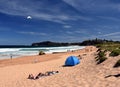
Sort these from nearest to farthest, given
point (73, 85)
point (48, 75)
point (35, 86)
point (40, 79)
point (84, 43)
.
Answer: point (73, 85) → point (35, 86) → point (40, 79) → point (48, 75) → point (84, 43)

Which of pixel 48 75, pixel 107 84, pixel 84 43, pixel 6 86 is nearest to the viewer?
pixel 107 84

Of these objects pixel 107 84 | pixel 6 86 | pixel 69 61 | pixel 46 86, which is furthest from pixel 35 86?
pixel 69 61

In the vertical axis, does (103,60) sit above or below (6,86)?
above

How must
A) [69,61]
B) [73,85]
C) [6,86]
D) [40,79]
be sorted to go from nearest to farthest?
[73,85] < [6,86] < [40,79] < [69,61]

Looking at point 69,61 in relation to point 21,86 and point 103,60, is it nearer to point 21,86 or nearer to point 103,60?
point 103,60

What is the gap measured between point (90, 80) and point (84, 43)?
180094 millimetres

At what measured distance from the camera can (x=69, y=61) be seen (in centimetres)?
1952

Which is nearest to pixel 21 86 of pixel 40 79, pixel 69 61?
pixel 40 79

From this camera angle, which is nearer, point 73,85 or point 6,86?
point 73,85

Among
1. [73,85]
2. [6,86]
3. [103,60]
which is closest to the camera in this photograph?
[73,85]

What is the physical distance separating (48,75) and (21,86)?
2.99m

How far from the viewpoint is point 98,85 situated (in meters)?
9.60

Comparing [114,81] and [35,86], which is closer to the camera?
[114,81]

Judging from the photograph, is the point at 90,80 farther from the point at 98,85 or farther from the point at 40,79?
the point at 40,79
